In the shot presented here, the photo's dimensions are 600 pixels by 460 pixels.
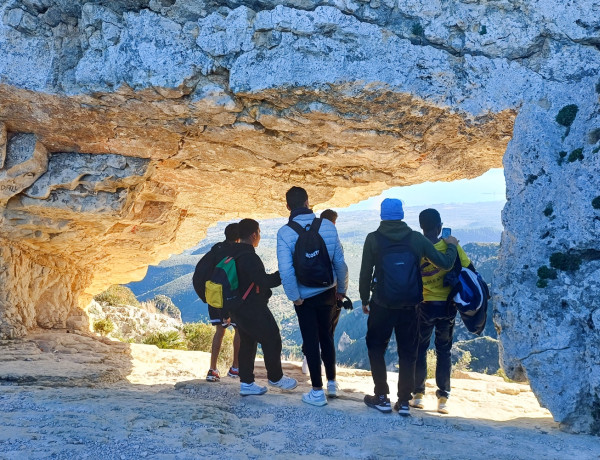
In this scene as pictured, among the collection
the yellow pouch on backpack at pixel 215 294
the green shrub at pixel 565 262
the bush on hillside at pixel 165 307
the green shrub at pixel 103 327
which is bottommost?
the bush on hillside at pixel 165 307

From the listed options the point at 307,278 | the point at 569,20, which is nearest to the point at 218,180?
the point at 307,278

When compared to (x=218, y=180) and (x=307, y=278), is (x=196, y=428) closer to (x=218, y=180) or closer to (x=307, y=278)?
(x=307, y=278)

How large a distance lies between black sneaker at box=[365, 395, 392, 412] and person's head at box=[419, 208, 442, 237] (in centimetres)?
193

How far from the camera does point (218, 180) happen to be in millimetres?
9500

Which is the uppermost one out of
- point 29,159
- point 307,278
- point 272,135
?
point 272,135

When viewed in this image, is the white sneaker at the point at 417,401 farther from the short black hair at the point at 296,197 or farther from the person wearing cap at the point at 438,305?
the short black hair at the point at 296,197

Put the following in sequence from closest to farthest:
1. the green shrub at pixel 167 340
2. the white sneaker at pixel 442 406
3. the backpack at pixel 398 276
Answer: the backpack at pixel 398 276
the white sneaker at pixel 442 406
the green shrub at pixel 167 340

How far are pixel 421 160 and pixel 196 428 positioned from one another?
218 inches

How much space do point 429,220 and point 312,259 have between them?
1477mm

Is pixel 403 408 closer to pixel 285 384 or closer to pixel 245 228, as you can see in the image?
pixel 285 384

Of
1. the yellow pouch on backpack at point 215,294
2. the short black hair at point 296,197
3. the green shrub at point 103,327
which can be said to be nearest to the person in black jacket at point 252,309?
the yellow pouch on backpack at point 215,294

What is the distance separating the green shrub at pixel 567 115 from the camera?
619cm

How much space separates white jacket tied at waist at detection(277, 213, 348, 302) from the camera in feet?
18.1

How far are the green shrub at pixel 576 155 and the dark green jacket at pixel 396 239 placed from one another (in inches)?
70.0
